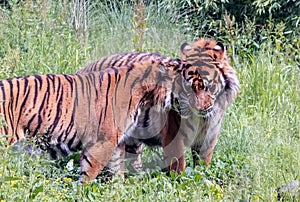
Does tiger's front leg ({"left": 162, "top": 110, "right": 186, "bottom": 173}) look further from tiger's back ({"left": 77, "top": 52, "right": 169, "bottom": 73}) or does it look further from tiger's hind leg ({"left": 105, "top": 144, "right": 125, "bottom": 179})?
tiger's back ({"left": 77, "top": 52, "right": 169, "bottom": 73})

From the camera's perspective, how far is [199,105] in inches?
201

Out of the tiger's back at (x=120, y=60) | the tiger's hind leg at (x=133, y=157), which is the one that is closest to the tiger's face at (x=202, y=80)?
the tiger's back at (x=120, y=60)

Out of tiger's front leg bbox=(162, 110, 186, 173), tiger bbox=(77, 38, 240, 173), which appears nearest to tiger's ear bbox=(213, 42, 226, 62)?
tiger bbox=(77, 38, 240, 173)

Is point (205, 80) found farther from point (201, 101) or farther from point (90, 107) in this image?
point (90, 107)

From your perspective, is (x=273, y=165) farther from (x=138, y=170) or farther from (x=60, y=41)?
(x=60, y=41)

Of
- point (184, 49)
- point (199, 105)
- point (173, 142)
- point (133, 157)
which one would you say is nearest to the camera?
point (199, 105)

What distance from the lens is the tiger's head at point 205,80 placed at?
5.16m

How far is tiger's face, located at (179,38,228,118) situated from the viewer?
16.9 feet

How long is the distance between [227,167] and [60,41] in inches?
124

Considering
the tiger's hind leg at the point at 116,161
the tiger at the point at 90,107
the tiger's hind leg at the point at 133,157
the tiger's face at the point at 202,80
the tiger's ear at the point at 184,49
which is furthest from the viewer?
the tiger's hind leg at the point at 133,157

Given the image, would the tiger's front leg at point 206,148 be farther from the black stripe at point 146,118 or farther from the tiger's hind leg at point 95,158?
the tiger's hind leg at point 95,158

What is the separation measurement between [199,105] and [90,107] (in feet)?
2.83

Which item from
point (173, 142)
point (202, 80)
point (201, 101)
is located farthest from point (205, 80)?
point (173, 142)

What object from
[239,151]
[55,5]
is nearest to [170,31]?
[55,5]
